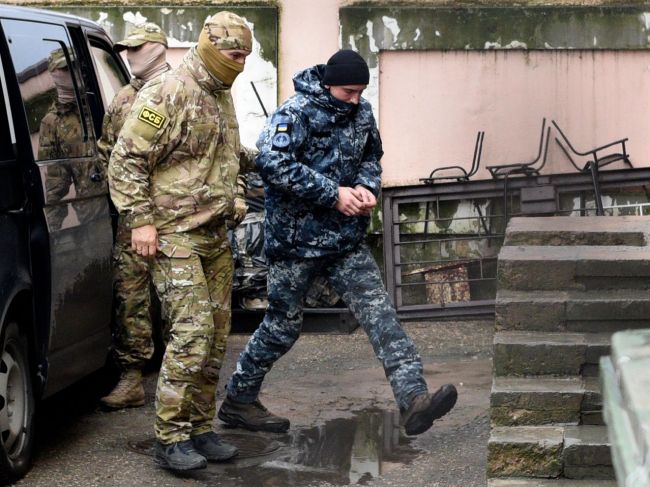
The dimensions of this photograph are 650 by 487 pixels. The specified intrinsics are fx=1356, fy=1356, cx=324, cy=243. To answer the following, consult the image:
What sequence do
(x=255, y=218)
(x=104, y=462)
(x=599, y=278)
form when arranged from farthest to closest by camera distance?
(x=255, y=218), (x=104, y=462), (x=599, y=278)

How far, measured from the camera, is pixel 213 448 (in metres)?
5.93

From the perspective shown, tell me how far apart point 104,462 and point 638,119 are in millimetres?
Answer: 5358

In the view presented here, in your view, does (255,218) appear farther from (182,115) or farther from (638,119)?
(182,115)

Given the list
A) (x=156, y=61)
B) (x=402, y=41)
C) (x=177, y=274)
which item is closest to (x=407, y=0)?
(x=402, y=41)

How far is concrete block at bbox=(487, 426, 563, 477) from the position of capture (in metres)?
4.96

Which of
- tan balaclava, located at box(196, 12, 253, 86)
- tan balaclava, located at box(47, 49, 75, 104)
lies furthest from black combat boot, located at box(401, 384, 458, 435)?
tan balaclava, located at box(47, 49, 75, 104)

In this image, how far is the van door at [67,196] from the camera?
19.1ft

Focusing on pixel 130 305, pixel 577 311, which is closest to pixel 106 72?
pixel 130 305

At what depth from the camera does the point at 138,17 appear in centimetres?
1011

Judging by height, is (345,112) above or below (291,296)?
above

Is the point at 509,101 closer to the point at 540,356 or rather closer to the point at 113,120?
the point at 113,120

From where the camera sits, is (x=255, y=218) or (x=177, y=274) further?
(x=255, y=218)

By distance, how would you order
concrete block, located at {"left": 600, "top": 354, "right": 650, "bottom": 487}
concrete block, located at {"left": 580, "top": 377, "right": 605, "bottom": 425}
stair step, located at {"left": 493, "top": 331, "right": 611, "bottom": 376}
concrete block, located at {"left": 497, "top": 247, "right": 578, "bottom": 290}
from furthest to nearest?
concrete block, located at {"left": 497, "top": 247, "right": 578, "bottom": 290}, stair step, located at {"left": 493, "top": 331, "right": 611, "bottom": 376}, concrete block, located at {"left": 580, "top": 377, "right": 605, "bottom": 425}, concrete block, located at {"left": 600, "top": 354, "right": 650, "bottom": 487}

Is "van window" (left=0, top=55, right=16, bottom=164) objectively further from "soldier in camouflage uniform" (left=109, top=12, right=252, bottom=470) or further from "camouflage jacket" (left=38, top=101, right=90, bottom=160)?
"soldier in camouflage uniform" (left=109, top=12, right=252, bottom=470)
